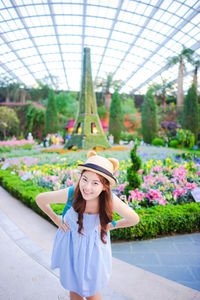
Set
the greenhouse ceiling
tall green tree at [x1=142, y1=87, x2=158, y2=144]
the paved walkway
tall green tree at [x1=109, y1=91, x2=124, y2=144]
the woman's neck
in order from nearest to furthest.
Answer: the woman's neck → the paved walkway → the greenhouse ceiling → tall green tree at [x1=142, y1=87, x2=158, y2=144] → tall green tree at [x1=109, y1=91, x2=124, y2=144]

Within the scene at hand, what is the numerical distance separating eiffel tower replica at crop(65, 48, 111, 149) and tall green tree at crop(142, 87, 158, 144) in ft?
23.9

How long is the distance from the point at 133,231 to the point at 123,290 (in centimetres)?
90

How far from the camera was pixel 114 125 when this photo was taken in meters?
17.6

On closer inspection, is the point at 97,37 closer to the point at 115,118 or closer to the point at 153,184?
the point at 115,118

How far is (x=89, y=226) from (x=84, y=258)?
18cm

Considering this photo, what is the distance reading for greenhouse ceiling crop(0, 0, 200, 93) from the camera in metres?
15.0

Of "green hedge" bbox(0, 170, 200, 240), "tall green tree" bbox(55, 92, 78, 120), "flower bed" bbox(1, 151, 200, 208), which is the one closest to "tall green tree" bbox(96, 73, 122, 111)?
"tall green tree" bbox(55, 92, 78, 120)

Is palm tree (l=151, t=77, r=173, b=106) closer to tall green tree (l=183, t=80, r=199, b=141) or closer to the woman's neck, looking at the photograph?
tall green tree (l=183, t=80, r=199, b=141)

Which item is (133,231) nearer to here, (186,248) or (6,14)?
(186,248)

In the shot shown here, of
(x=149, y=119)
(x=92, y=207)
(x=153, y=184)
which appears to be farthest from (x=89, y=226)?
(x=149, y=119)

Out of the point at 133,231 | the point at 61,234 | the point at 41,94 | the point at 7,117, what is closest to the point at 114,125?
the point at 7,117

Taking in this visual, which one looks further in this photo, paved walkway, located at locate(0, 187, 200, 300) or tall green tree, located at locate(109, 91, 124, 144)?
tall green tree, located at locate(109, 91, 124, 144)

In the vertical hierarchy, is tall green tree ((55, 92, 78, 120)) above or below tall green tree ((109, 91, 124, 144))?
above

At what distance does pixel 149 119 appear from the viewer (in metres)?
17.4
